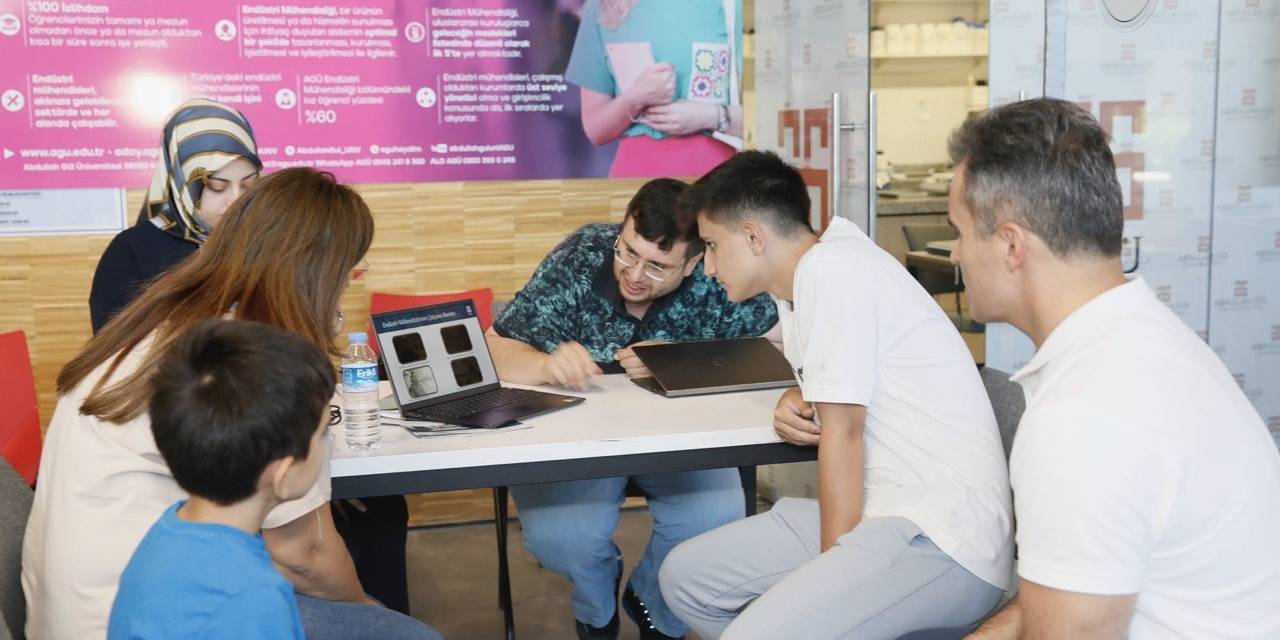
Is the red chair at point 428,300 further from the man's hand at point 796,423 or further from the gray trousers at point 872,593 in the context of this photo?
the gray trousers at point 872,593

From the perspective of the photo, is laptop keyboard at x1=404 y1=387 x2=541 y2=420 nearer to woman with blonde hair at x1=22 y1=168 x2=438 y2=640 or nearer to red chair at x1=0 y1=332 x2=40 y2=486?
woman with blonde hair at x1=22 y1=168 x2=438 y2=640

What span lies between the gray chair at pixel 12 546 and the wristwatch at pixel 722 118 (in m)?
2.94

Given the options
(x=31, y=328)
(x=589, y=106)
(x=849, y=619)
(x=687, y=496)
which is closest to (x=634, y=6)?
(x=589, y=106)

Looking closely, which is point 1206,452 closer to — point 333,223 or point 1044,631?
point 1044,631

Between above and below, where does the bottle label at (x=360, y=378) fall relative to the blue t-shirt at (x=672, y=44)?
below

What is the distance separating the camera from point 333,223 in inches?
77.8

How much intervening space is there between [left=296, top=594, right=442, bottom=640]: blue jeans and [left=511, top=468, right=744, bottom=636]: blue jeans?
2.90ft

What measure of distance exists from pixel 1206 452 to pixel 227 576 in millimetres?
1115

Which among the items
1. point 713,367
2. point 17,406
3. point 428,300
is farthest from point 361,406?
point 428,300

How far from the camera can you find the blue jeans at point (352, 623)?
75.7 inches

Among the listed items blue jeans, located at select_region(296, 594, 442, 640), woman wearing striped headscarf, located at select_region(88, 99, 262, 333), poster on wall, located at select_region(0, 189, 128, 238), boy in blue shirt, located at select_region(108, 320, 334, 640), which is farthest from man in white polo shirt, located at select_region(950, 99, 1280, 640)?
poster on wall, located at select_region(0, 189, 128, 238)

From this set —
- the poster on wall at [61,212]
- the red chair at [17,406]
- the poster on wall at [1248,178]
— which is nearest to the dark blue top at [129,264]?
the red chair at [17,406]

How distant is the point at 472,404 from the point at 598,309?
629 mm

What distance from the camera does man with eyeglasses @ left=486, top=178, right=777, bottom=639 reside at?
2826mm
